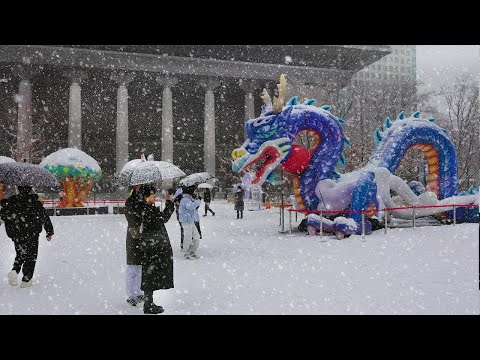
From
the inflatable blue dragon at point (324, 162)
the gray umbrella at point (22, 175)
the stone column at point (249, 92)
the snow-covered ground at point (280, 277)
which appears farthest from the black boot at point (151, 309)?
the stone column at point (249, 92)

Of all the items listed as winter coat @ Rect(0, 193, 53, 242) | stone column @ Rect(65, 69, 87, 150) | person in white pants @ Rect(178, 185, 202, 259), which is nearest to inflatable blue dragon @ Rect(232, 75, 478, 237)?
person in white pants @ Rect(178, 185, 202, 259)

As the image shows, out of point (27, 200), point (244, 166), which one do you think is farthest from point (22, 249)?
point (244, 166)

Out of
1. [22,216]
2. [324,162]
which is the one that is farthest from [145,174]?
[324,162]

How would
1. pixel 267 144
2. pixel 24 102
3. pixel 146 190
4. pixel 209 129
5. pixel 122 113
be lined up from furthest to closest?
pixel 209 129, pixel 122 113, pixel 24 102, pixel 267 144, pixel 146 190

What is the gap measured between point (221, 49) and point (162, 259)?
34964 mm

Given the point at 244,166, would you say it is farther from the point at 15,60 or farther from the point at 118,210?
the point at 15,60

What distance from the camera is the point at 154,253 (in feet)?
17.0

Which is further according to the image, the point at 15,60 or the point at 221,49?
the point at 221,49

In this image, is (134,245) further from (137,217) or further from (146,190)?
(146,190)

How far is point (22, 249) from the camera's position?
665 centimetres

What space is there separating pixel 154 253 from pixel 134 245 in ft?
1.46

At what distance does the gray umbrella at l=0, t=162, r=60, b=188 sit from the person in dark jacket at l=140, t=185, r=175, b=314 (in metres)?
2.19

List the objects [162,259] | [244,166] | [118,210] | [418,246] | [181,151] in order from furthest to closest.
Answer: [181,151] → [118,210] → [244,166] → [418,246] → [162,259]

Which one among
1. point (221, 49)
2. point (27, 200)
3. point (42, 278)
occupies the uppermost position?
point (221, 49)
